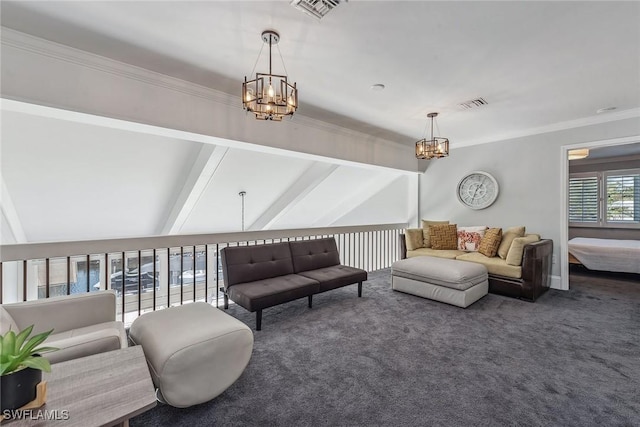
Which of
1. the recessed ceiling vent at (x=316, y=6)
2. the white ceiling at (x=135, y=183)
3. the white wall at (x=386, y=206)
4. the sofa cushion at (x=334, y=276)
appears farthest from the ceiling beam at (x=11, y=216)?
the white wall at (x=386, y=206)

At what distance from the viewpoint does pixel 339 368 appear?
2.28 m

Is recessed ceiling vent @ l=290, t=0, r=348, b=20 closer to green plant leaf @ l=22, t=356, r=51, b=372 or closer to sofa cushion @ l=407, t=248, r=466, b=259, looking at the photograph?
green plant leaf @ l=22, t=356, r=51, b=372

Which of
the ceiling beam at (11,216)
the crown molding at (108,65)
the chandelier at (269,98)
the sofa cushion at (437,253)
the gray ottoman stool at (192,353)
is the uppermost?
the crown molding at (108,65)

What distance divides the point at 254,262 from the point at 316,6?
2.62 m

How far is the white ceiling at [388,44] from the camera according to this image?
195 cm

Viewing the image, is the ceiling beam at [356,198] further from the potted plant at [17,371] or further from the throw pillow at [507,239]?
the potted plant at [17,371]

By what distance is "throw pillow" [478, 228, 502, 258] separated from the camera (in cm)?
440

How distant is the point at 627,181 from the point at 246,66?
8.48 m

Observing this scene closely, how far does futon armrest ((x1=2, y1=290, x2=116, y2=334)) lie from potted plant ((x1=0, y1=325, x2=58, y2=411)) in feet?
3.35

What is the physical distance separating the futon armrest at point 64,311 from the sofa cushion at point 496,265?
442cm

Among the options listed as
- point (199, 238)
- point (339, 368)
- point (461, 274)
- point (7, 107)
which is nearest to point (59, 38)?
point (7, 107)

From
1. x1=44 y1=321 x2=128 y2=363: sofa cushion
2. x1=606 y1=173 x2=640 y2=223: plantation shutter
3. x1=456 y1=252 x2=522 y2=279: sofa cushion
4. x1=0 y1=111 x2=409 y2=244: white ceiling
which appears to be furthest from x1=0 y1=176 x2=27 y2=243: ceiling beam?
x1=606 y1=173 x2=640 y2=223: plantation shutter

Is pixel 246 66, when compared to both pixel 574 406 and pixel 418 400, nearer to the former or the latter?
pixel 418 400

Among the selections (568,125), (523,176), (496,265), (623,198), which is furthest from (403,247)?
(623,198)
